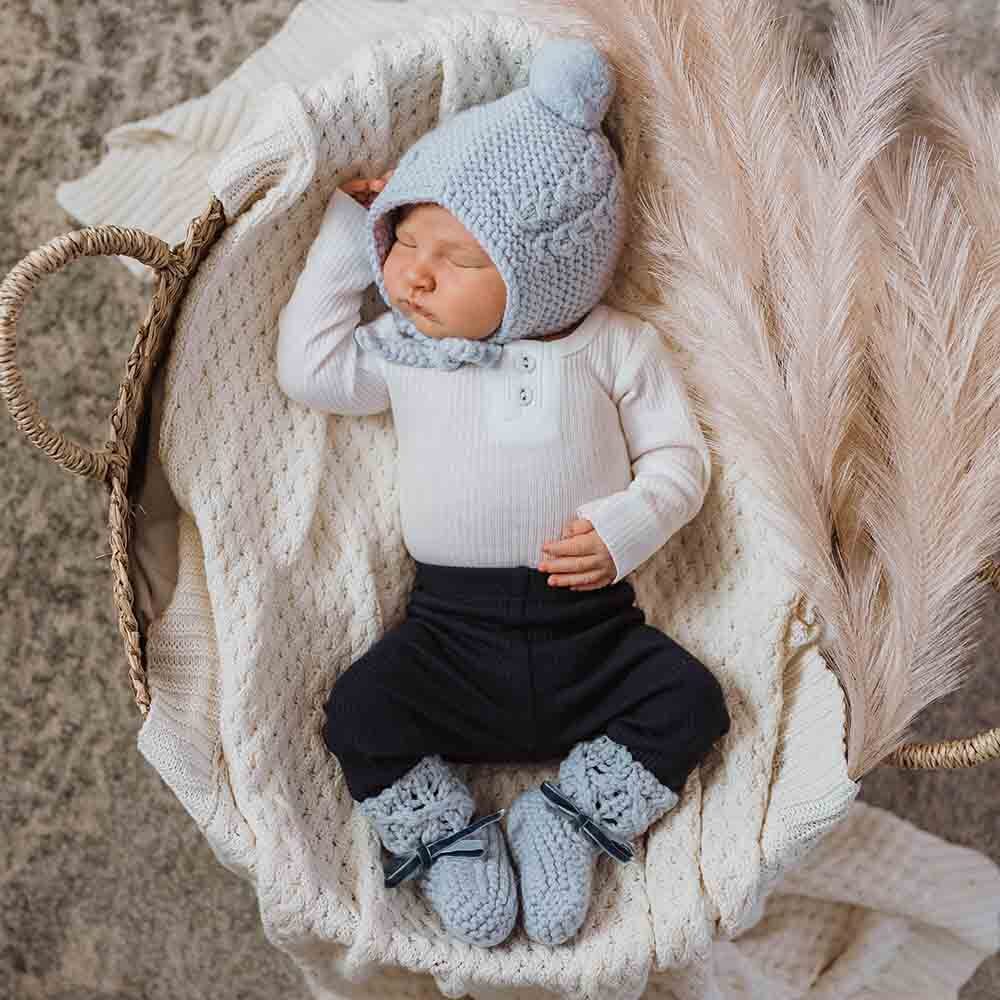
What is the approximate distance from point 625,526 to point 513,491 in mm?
112

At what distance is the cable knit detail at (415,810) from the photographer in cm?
112

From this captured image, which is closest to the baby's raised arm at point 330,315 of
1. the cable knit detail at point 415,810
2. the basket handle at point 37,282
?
Result: the basket handle at point 37,282

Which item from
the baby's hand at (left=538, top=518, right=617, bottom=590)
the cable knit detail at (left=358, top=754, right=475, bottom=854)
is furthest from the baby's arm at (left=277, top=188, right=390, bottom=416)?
the cable knit detail at (left=358, top=754, right=475, bottom=854)

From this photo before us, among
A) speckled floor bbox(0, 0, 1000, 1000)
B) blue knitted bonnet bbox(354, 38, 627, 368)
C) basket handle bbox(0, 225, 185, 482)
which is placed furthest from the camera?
speckled floor bbox(0, 0, 1000, 1000)

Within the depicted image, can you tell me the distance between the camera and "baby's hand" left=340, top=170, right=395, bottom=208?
3.81ft

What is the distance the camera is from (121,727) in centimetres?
152

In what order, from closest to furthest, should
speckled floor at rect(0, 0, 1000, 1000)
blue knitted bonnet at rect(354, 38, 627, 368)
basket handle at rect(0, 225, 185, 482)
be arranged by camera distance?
basket handle at rect(0, 225, 185, 482) → blue knitted bonnet at rect(354, 38, 627, 368) → speckled floor at rect(0, 0, 1000, 1000)

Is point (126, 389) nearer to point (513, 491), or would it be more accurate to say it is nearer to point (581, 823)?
point (513, 491)

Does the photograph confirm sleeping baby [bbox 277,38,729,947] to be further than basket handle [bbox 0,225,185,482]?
Yes

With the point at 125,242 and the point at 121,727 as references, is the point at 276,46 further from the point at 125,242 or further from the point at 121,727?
the point at 121,727

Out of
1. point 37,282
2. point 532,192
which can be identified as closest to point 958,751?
point 532,192

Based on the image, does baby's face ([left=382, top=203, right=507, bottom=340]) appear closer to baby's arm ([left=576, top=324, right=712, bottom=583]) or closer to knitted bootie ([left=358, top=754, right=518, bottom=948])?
baby's arm ([left=576, top=324, right=712, bottom=583])

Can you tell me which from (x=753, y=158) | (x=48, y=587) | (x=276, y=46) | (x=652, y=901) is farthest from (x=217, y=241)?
(x=652, y=901)

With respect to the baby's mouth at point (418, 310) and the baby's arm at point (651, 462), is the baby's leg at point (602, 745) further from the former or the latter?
the baby's mouth at point (418, 310)
